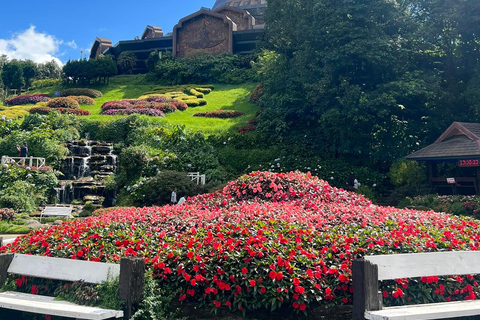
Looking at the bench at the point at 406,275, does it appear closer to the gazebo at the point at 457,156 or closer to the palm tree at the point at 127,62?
the gazebo at the point at 457,156

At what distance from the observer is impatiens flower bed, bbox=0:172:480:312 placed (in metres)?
5.10

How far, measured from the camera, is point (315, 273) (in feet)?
17.1

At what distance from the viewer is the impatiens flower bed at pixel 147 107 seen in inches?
1183

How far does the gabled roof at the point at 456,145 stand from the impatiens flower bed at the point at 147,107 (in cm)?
1871

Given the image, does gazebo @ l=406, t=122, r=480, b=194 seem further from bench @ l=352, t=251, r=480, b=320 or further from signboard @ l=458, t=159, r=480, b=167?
bench @ l=352, t=251, r=480, b=320

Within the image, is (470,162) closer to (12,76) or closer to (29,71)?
(12,76)

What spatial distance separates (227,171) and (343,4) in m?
10.1

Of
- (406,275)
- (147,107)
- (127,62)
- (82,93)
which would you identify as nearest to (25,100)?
(82,93)

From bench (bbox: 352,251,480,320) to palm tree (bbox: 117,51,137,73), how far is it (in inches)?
2085

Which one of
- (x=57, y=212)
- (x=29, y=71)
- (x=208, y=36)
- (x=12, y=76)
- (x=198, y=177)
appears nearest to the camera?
(x=57, y=212)

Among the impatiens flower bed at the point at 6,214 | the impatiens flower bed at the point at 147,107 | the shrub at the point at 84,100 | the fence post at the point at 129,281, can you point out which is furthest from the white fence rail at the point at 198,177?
the shrub at the point at 84,100

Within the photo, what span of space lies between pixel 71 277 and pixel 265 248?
7.82 feet

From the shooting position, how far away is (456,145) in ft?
55.0

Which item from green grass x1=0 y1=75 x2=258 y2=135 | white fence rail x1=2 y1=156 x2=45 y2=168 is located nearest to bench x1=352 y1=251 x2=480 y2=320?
white fence rail x1=2 y1=156 x2=45 y2=168
